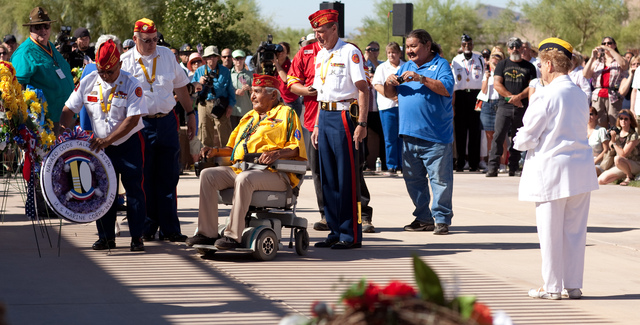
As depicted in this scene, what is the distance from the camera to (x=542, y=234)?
6465 millimetres

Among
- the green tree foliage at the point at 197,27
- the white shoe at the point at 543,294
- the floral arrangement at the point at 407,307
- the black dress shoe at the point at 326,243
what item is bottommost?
the white shoe at the point at 543,294

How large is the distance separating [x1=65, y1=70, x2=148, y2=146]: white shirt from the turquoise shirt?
6.24 ft

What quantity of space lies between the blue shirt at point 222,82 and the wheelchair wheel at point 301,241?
29.4ft

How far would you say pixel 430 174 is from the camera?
9789 mm

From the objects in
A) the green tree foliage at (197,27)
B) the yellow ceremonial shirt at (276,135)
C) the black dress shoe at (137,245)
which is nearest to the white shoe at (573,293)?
the yellow ceremonial shirt at (276,135)

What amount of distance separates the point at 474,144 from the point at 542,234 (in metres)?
11.7

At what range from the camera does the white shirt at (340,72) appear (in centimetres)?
846

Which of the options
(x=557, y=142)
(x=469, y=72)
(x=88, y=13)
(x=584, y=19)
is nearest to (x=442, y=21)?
(x=584, y=19)

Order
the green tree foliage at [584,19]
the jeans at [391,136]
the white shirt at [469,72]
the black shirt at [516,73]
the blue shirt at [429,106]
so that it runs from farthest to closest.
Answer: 1. the green tree foliage at [584,19]
2. the white shirt at [469,72]
3. the jeans at [391,136]
4. the black shirt at [516,73]
5. the blue shirt at [429,106]

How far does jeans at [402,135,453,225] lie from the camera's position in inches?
382

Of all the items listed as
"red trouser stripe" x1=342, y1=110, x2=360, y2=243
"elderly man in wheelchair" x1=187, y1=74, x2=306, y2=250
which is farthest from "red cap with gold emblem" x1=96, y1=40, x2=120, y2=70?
"red trouser stripe" x1=342, y1=110, x2=360, y2=243

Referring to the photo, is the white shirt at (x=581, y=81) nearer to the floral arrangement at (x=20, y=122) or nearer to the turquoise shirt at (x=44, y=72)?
the turquoise shirt at (x=44, y=72)

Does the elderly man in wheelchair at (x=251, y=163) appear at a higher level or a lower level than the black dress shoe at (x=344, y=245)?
higher

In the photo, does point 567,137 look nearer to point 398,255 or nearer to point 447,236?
point 398,255
